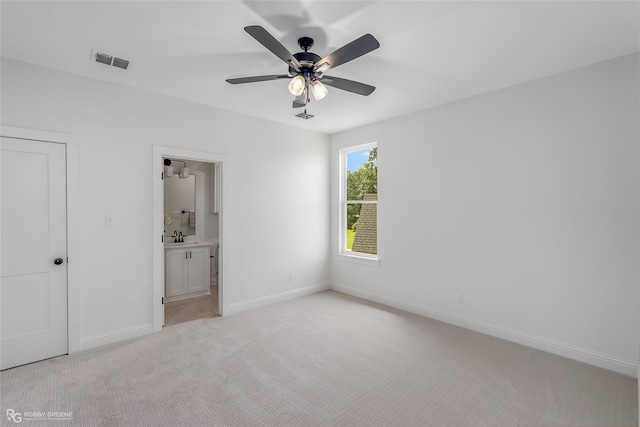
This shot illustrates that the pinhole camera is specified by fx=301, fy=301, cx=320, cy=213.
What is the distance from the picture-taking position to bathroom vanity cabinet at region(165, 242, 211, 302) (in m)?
4.62

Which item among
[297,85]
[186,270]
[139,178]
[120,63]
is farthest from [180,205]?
[297,85]

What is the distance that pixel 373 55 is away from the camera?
256 cm

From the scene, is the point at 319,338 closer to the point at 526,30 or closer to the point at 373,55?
the point at 373,55

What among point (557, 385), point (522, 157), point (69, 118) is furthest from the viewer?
point (522, 157)

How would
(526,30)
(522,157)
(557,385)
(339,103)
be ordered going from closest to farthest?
(526,30), (557,385), (522,157), (339,103)

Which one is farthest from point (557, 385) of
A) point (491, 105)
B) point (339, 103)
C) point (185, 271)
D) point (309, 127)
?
point (185, 271)

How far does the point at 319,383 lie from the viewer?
244 cm

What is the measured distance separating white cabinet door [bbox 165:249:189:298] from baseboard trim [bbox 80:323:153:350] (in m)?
1.31

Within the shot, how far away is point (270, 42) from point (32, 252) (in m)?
2.86

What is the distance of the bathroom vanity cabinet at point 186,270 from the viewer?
4617 mm

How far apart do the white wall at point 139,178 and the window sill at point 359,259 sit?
2.50 feet

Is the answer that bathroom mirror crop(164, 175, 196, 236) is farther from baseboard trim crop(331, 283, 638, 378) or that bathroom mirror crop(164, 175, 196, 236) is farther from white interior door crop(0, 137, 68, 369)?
baseboard trim crop(331, 283, 638, 378)

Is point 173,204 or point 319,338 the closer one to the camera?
point 319,338

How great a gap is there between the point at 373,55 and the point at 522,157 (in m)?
1.92
